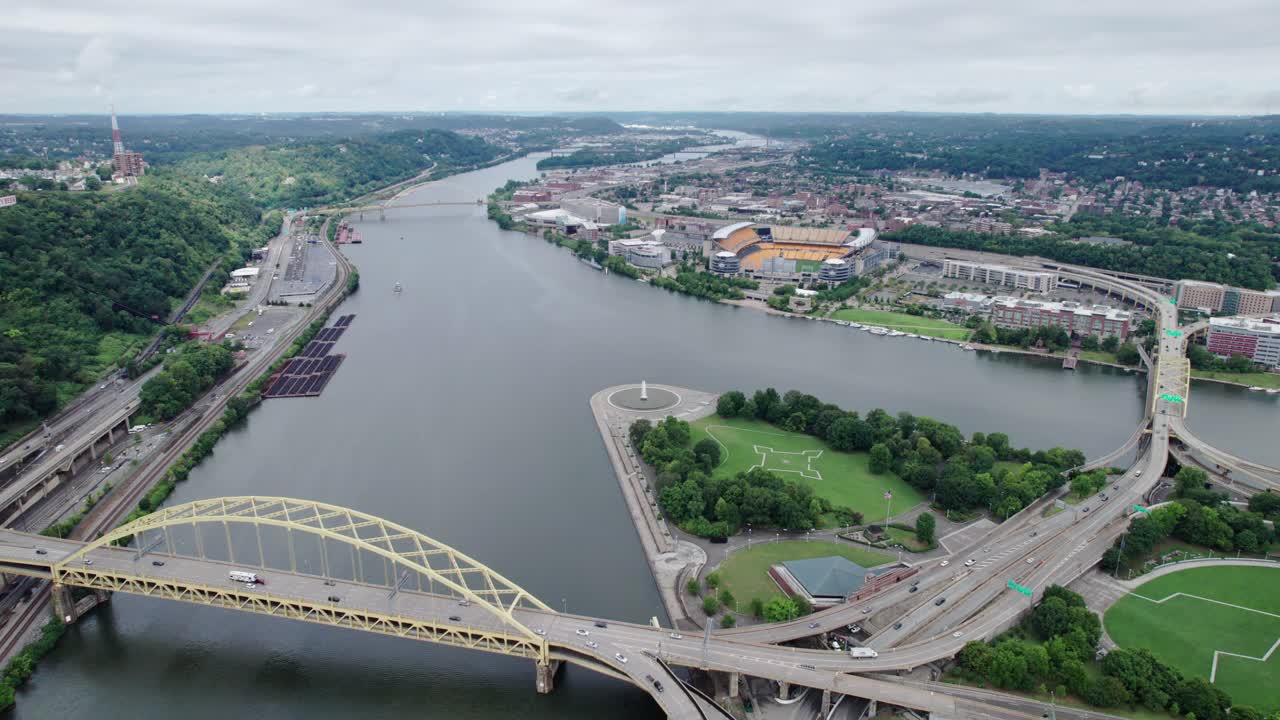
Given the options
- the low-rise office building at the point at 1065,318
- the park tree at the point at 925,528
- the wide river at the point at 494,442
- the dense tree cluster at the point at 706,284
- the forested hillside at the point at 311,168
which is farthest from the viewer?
the forested hillside at the point at 311,168

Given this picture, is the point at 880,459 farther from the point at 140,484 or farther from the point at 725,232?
the point at 725,232

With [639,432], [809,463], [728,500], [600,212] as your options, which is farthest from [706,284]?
[728,500]

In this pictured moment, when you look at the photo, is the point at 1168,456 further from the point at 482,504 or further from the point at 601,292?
the point at 601,292

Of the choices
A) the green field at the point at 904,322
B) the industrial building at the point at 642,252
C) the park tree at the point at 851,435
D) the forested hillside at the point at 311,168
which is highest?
the forested hillside at the point at 311,168

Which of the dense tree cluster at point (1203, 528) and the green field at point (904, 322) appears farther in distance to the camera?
the green field at point (904, 322)

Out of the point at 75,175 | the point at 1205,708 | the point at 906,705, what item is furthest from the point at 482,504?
the point at 75,175

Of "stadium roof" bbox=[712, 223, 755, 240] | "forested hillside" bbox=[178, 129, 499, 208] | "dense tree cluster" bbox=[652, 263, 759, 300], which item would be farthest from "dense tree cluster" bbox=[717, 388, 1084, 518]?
"forested hillside" bbox=[178, 129, 499, 208]

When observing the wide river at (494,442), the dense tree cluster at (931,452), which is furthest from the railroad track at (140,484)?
the dense tree cluster at (931,452)

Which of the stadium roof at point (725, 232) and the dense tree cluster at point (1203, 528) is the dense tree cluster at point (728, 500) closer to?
the dense tree cluster at point (1203, 528)
